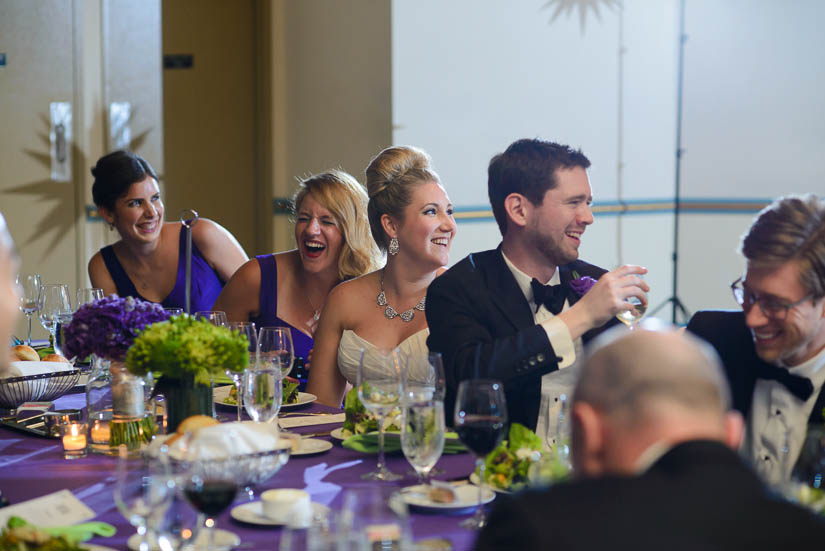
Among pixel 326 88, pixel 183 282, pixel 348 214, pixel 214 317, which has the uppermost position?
pixel 326 88

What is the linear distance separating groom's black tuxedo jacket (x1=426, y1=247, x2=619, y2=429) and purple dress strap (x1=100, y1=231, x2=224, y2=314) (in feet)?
5.99

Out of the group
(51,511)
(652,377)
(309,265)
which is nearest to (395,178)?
(309,265)

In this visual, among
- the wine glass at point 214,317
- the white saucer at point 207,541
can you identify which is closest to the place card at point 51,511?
the white saucer at point 207,541

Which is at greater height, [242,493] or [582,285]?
[582,285]

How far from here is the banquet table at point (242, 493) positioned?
1.48 meters

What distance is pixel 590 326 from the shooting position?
229 cm

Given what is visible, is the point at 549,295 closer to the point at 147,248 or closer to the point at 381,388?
the point at 381,388

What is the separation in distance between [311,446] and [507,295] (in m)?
0.76

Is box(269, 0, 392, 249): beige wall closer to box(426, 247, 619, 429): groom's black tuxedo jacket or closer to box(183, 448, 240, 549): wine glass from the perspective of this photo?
box(426, 247, 619, 429): groom's black tuxedo jacket

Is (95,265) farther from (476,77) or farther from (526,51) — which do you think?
(526,51)

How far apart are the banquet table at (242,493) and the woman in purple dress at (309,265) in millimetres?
1461

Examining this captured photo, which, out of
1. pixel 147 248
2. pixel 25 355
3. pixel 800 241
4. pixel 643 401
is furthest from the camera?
pixel 147 248

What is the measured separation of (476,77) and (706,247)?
2820mm

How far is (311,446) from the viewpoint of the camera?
1.99m
